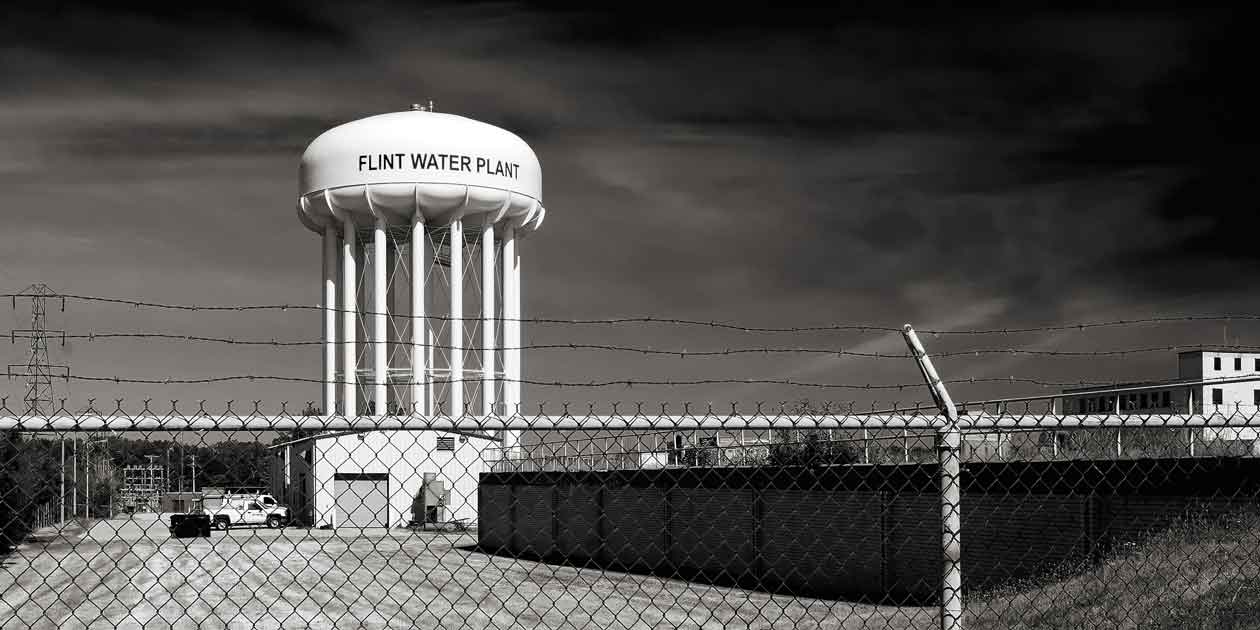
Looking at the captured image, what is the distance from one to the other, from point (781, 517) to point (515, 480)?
14806 mm

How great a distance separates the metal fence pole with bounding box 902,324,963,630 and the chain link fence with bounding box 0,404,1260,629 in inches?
0.5

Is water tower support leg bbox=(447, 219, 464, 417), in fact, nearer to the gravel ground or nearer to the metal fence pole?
the gravel ground

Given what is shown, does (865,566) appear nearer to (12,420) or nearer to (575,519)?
(575,519)

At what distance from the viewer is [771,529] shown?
21.1 metres

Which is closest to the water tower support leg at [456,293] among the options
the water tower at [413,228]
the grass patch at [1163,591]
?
the water tower at [413,228]

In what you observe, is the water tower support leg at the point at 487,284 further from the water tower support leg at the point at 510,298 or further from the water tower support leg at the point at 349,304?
the water tower support leg at the point at 349,304

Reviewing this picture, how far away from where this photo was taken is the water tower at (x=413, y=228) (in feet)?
123

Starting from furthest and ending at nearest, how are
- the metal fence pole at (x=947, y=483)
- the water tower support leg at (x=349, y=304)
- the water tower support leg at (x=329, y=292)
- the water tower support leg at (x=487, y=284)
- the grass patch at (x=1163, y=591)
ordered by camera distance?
the water tower support leg at (x=329, y=292) → the water tower support leg at (x=349, y=304) → the water tower support leg at (x=487, y=284) → the grass patch at (x=1163, y=591) → the metal fence pole at (x=947, y=483)

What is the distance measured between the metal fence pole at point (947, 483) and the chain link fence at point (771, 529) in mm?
13

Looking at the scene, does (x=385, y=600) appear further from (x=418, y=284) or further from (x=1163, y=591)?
(x=418, y=284)

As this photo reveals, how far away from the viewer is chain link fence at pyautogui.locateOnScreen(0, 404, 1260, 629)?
5.87 meters

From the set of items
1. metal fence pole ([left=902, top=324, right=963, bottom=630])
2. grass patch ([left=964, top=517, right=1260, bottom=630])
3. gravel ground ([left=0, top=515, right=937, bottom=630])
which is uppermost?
metal fence pole ([left=902, top=324, right=963, bottom=630])

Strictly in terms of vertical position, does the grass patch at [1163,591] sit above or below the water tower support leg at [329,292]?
below

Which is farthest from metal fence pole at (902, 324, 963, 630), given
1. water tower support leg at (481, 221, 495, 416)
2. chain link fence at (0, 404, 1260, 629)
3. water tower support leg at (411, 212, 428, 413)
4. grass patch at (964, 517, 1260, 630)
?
water tower support leg at (411, 212, 428, 413)
